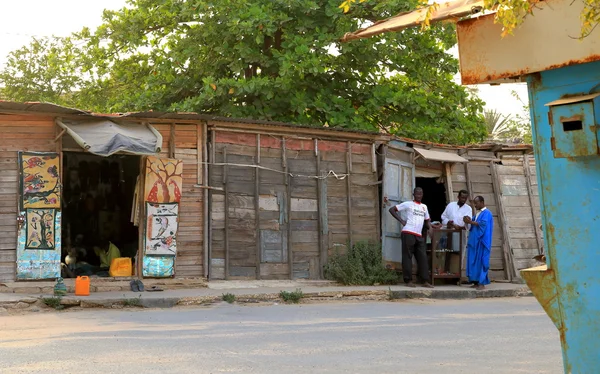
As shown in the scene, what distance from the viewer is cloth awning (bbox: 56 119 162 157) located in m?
11.8

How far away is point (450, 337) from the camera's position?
806cm

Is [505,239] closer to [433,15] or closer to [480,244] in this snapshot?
[480,244]

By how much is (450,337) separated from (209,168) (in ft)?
23.0

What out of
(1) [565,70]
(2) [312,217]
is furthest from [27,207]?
(1) [565,70]

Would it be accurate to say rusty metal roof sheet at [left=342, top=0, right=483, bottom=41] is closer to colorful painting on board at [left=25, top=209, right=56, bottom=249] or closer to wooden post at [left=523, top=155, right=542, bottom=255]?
colorful painting on board at [left=25, top=209, right=56, bottom=249]

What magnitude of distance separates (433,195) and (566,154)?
14.9 meters

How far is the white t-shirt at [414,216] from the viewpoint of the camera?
14891mm

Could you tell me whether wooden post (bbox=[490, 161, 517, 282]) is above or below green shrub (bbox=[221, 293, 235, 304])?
above

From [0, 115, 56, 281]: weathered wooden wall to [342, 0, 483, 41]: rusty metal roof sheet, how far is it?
8.49 m

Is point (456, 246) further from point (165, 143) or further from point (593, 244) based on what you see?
point (593, 244)

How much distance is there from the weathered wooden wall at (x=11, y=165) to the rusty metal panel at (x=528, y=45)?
9452mm

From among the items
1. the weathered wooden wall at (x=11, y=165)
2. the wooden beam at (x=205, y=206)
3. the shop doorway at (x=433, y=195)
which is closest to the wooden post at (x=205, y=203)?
the wooden beam at (x=205, y=206)

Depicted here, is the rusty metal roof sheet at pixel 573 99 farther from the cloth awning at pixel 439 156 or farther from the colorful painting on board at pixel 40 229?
the cloth awning at pixel 439 156

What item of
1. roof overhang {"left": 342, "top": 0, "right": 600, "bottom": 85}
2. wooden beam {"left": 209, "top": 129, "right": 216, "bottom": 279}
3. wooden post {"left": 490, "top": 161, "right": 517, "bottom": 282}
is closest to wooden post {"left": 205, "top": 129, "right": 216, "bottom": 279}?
wooden beam {"left": 209, "top": 129, "right": 216, "bottom": 279}
